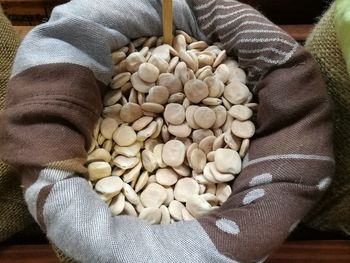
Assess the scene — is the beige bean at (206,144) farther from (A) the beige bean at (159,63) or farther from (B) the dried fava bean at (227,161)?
(A) the beige bean at (159,63)

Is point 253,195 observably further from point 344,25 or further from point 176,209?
point 344,25

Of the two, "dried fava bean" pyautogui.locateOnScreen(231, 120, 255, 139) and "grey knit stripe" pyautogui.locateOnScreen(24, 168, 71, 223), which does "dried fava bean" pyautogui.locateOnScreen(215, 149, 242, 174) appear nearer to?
"dried fava bean" pyautogui.locateOnScreen(231, 120, 255, 139)

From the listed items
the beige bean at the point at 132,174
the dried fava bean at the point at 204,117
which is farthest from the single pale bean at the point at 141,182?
the dried fava bean at the point at 204,117

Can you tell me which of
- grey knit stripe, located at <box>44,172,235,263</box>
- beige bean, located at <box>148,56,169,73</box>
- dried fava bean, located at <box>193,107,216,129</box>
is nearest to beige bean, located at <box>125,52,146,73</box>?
beige bean, located at <box>148,56,169,73</box>

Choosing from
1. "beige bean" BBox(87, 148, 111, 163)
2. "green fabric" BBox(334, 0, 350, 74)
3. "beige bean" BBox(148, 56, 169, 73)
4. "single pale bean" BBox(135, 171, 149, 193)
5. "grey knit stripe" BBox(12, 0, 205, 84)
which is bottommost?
"single pale bean" BBox(135, 171, 149, 193)

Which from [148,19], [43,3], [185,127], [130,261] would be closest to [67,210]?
[130,261]
